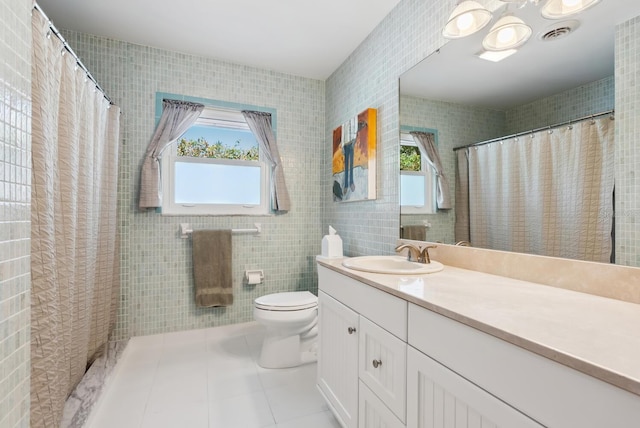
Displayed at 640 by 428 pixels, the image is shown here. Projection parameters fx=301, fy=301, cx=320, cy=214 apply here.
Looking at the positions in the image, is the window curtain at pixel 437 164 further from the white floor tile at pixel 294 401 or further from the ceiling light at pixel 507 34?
the white floor tile at pixel 294 401

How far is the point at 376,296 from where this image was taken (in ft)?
3.76

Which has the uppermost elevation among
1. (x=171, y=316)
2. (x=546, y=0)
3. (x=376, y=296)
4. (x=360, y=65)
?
(x=360, y=65)

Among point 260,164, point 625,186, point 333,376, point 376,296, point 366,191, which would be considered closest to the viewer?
point 625,186

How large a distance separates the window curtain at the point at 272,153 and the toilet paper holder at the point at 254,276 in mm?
600

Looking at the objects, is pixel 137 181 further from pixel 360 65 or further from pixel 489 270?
pixel 489 270

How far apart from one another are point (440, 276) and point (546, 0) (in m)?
1.14

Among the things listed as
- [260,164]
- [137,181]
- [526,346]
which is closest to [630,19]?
[526,346]

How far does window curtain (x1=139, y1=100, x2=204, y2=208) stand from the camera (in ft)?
7.84

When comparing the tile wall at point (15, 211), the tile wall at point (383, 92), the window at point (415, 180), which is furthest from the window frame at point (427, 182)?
the tile wall at point (15, 211)

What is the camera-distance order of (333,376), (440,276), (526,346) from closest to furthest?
(526,346)
(440,276)
(333,376)

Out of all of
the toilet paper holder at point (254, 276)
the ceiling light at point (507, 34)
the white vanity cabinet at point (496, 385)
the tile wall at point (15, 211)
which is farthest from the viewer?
the toilet paper holder at point (254, 276)

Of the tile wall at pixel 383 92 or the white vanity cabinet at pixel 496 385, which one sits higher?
the tile wall at pixel 383 92

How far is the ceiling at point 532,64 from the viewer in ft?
3.33

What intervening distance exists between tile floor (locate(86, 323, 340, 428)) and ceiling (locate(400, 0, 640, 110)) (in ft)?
5.80
